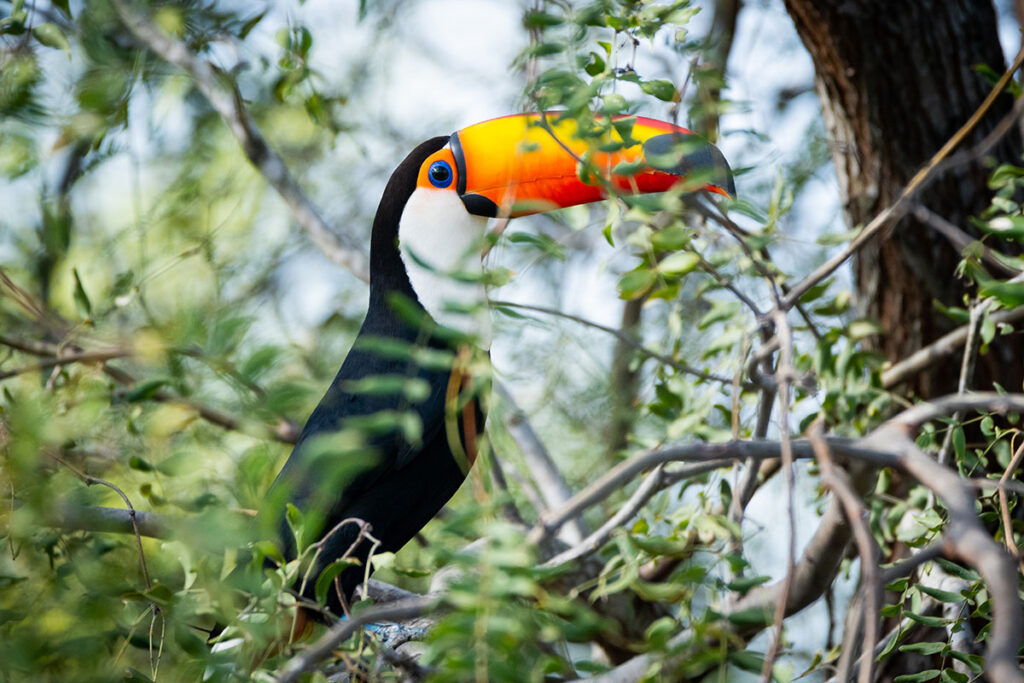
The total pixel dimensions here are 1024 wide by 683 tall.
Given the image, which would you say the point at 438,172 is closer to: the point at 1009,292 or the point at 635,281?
the point at 635,281

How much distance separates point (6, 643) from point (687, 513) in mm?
1527

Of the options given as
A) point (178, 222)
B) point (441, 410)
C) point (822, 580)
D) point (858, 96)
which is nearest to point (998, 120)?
point (858, 96)

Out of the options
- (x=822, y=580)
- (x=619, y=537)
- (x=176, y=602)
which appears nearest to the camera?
(x=176, y=602)

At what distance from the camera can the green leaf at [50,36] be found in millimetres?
2041

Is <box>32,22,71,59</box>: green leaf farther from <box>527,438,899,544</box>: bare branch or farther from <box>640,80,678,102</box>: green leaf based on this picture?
<box>527,438,899,544</box>: bare branch

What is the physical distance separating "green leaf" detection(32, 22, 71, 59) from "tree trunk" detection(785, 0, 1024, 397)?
188cm

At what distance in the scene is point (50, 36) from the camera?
6.77ft

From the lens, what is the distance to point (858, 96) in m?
2.68

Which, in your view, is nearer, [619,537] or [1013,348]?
[619,537]

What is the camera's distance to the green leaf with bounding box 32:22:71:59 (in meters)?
2.04

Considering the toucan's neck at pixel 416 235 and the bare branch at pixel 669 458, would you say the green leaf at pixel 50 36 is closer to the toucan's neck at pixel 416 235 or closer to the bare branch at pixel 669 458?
the toucan's neck at pixel 416 235

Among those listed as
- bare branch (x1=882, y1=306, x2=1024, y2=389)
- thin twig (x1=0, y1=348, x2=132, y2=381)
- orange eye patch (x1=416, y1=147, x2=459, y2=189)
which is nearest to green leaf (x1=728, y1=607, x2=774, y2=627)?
thin twig (x1=0, y1=348, x2=132, y2=381)

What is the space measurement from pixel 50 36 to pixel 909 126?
229cm

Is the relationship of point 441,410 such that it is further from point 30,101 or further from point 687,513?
point 30,101
